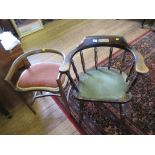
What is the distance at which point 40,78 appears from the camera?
56.3 inches

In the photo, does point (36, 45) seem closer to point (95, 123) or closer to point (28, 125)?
point (28, 125)

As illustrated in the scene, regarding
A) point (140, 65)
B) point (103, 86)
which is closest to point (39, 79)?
point (103, 86)

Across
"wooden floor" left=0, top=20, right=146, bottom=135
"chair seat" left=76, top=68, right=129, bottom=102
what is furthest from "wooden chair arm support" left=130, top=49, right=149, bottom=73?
"wooden floor" left=0, top=20, right=146, bottom=135

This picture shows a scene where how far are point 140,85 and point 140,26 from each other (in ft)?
3.81

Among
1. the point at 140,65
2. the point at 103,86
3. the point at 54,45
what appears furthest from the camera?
the point at 54,45

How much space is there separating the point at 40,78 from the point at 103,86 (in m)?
0.50

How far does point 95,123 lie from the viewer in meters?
1.59

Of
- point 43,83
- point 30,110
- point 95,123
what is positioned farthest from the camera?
point 30,110

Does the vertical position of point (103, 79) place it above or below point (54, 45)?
above

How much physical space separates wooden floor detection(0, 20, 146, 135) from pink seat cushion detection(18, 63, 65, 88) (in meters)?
0.44

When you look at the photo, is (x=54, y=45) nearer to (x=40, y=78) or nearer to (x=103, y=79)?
(x=40, y=78)
